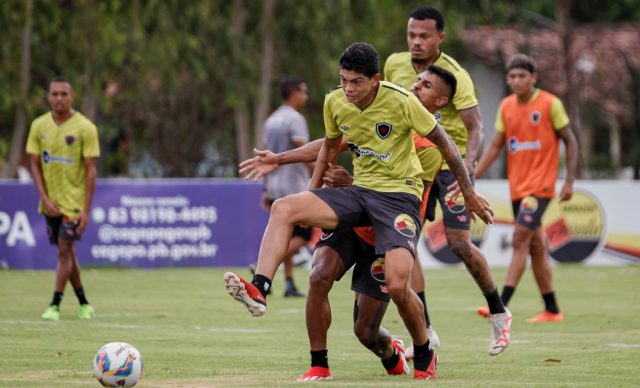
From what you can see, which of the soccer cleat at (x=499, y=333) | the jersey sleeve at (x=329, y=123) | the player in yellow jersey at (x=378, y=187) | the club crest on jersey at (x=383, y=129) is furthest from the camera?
the soccer cleat at (x=499, y=333)

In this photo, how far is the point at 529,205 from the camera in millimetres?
13477

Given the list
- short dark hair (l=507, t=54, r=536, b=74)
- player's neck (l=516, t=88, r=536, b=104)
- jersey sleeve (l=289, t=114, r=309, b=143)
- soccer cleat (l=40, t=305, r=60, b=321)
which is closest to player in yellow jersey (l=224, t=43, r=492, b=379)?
soccer cleat (l=40, t=305, r=60, b=321)

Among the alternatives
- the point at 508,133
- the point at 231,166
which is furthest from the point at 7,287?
the point at 231,166

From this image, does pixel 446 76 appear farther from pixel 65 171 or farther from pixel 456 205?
pixel 65 171

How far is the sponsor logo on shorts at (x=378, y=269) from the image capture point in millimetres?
8469

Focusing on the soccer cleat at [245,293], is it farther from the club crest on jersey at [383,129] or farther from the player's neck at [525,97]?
the player's neck at [525,97]

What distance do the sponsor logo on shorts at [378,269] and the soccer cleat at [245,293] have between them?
1072 mm

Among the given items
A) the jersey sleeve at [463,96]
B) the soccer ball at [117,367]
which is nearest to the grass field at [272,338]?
the soccer ball at [117,367]

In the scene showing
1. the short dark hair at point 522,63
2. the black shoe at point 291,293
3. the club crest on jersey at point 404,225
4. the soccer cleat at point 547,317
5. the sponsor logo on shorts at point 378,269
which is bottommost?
the black shoe at point 291,293

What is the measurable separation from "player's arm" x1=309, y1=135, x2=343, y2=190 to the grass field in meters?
1.24

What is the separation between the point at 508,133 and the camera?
45.5ft

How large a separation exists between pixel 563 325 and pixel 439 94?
3.58 meters

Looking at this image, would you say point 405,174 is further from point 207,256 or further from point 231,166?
point 231,166

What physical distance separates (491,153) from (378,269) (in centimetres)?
534
